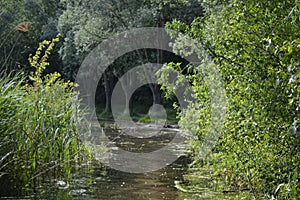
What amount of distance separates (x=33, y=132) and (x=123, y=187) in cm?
224

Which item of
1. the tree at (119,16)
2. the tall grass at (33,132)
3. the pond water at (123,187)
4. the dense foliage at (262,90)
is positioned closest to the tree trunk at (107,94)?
the tree at (119,16)

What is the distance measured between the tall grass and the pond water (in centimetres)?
34

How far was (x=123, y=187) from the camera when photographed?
361 inches

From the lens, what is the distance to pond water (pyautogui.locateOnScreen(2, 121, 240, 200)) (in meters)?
8.23

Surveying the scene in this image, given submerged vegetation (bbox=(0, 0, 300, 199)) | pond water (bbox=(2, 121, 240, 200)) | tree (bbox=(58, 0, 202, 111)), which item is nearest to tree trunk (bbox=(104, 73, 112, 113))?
tree (bbox=(58, 0, 202, 111))

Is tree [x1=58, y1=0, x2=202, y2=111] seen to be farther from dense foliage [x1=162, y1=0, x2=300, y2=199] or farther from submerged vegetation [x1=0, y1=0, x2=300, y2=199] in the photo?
dense foliage [x1=162, y1=0, x2=300, y2=199]

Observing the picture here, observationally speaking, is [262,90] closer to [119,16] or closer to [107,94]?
[119,16]

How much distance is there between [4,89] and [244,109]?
384 cm

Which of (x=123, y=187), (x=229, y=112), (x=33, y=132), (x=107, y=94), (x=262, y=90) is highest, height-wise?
(x=107, y=94)

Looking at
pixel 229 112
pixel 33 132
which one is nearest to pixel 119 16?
pixel 33 132

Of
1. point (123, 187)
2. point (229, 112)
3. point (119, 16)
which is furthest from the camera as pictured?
point (119, 16)

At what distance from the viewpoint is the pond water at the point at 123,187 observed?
8.23m

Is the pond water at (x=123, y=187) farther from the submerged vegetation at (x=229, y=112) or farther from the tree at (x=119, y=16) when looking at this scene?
the tree at (x=119, y=16)

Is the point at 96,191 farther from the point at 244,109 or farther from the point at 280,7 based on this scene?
the point at 280,7
